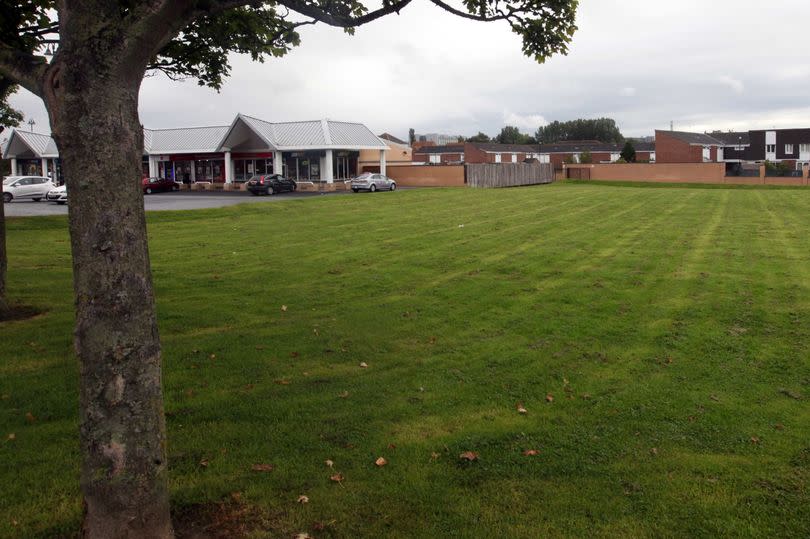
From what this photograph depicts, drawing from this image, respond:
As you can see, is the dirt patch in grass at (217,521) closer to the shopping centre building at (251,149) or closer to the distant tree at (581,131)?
the shopping centre building at (251,149)

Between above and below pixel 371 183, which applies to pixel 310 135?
above

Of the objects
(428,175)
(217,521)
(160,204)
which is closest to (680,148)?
(428,175)

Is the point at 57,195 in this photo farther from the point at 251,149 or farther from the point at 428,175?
the point at 428,175

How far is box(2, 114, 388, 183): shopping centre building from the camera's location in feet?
191

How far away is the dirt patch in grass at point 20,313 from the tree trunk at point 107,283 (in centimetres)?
704

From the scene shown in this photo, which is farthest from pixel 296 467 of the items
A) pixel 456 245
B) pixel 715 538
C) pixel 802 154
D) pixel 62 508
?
pixel 802 154

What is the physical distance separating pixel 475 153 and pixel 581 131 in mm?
50954

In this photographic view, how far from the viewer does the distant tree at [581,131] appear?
147375 mm

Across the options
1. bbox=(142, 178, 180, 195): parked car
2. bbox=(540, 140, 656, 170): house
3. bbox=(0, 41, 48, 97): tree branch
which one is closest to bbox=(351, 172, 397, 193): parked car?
bbox=(142, 178, 180, 195): parked car

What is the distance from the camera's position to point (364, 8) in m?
8.65

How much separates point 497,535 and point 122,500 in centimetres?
225

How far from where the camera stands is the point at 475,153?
359 ft

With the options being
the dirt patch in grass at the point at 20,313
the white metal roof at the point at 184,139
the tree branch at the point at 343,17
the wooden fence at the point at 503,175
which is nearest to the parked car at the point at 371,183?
the wooden fence at the point at 503,175

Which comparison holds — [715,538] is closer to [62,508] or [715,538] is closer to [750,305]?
[62,508]
